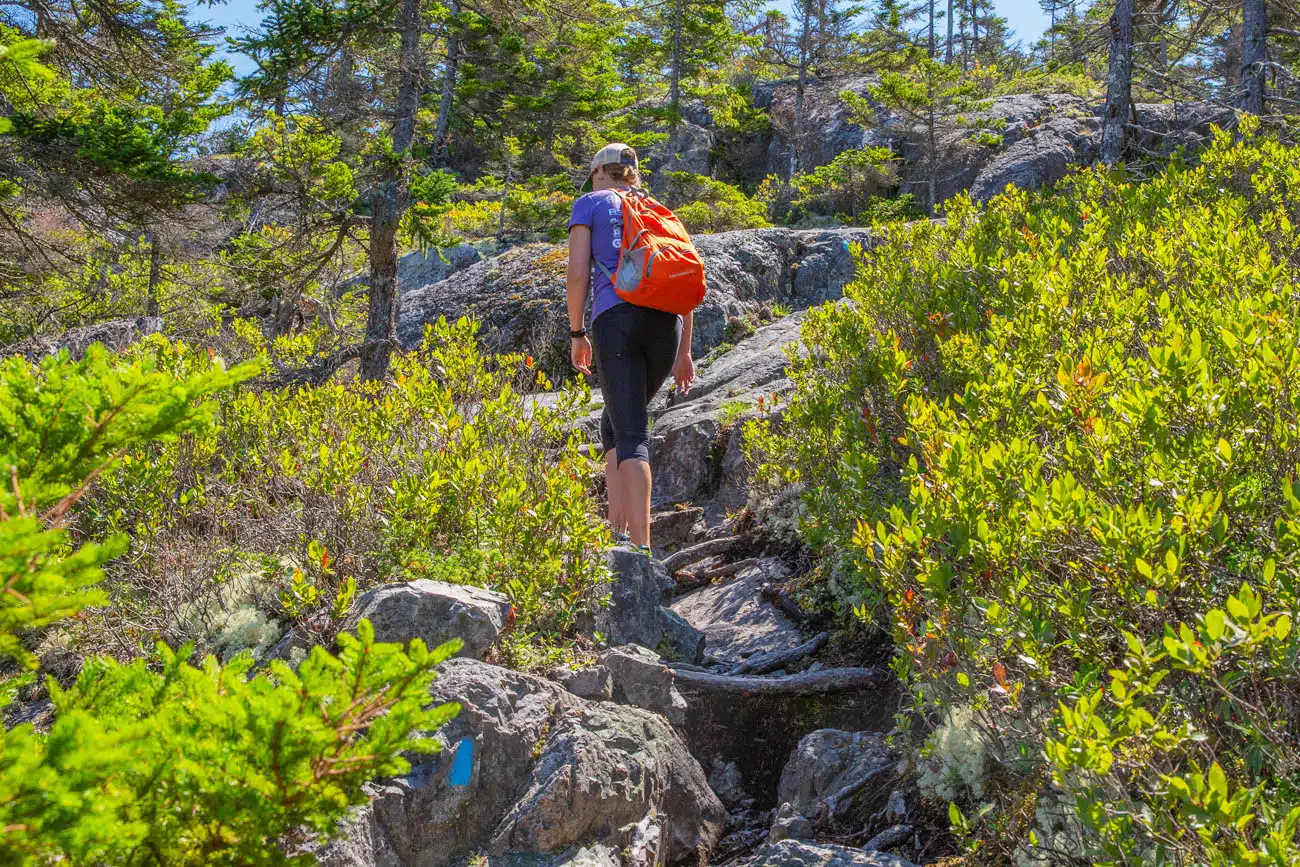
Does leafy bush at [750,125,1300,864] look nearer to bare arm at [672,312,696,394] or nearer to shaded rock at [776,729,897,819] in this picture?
shaded rock at [776,729,897,819]

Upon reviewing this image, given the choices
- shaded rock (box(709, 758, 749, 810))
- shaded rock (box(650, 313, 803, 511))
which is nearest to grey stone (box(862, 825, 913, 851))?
shaded rock (box(709, 758, 749, 810))

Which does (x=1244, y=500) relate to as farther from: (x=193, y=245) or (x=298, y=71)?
(x=193, y=245)

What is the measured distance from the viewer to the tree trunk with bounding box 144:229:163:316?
43.3 feet

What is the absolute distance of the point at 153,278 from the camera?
45.0 ft

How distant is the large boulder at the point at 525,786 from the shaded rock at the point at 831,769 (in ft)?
1.24

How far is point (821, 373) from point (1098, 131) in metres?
14.7

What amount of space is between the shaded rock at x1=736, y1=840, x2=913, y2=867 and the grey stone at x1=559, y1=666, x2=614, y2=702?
898mm

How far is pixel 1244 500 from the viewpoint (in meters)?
2.18

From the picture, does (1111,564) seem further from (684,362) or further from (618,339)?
(684,362)

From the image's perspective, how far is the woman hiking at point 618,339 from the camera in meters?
4.14

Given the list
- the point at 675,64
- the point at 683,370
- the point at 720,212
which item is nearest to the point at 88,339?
the point at 683,370

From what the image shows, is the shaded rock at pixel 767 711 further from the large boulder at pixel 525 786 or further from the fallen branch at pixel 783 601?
the fallen branch at pixel 783 601

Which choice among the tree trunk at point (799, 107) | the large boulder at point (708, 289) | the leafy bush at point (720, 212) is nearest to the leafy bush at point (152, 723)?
the large boulder at point (708, 289)

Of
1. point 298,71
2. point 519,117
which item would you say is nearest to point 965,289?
point 298,71
